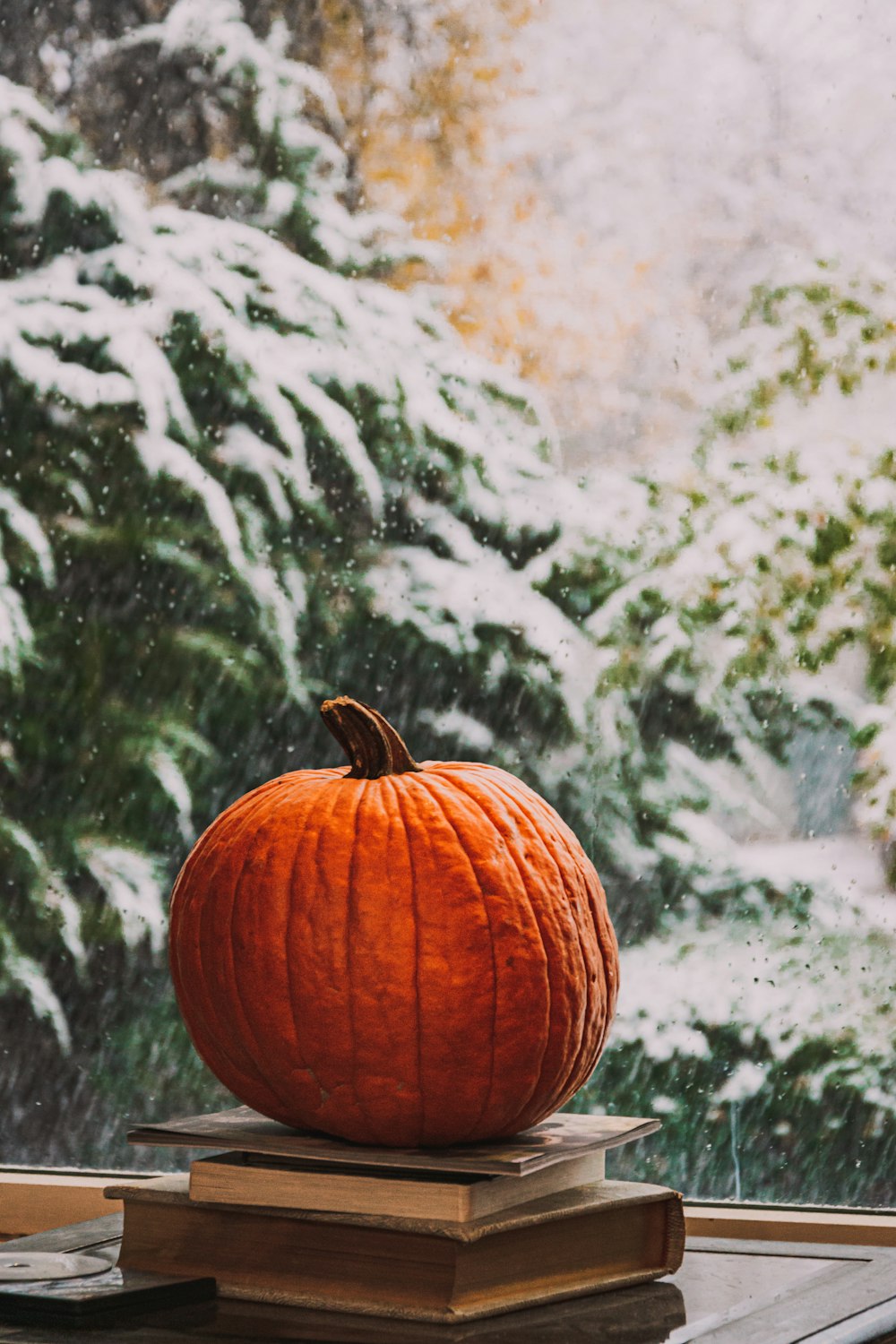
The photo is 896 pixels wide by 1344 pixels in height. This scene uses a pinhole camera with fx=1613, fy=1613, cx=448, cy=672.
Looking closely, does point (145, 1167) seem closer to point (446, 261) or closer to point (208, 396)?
point (208, 396)

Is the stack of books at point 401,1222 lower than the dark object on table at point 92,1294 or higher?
higher

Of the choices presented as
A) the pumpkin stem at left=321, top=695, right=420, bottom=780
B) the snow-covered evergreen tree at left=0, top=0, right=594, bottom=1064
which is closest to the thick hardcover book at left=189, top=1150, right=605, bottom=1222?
the pumpkin stem at left=321, top=695, right=420, bottom=780

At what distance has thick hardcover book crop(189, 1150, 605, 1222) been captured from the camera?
74 cm

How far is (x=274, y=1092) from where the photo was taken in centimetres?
81

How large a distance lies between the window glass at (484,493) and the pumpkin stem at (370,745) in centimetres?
56

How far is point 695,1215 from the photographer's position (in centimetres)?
125

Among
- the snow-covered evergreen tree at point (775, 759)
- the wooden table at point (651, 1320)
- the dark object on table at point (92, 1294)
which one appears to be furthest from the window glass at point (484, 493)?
the dark object on table at point (92, 1294)

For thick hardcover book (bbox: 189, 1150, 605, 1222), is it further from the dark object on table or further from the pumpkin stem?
the pumpkin stem

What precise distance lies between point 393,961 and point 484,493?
0.75 meters

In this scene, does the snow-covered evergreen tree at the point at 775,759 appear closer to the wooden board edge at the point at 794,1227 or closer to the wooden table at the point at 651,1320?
the wooden board edge at the point at 794,1227

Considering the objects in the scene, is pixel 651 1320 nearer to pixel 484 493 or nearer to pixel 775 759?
pixel 775 759

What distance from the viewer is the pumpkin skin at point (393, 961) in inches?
30.3

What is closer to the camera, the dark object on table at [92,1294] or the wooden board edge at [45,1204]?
the dark object on table at [92,1294]

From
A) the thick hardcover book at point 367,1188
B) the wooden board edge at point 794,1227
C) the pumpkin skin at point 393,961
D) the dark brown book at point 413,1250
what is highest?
the pumpkin skin at point 393,961
